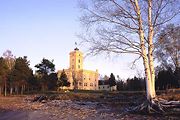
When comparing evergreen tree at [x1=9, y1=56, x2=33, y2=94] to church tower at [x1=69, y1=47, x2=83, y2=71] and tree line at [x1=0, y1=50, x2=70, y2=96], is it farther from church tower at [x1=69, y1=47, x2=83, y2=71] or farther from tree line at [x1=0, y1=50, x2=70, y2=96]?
church tower at [x1=69, y1=47, x2=83, y2=71]

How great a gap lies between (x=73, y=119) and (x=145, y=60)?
19.1 ft

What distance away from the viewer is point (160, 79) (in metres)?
77.9

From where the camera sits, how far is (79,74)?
474 feet

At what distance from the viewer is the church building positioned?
14225 cm

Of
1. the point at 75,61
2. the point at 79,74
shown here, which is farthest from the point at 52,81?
the point at 75,61

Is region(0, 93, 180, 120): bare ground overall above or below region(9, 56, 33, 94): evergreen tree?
below

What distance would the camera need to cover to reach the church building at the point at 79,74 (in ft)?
467

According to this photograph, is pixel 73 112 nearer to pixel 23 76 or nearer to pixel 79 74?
pixel 23 76

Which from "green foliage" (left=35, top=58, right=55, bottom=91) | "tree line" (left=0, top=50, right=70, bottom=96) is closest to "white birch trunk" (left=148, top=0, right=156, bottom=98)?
"tree line" (left=0, top=50, right=70, bottom=96)

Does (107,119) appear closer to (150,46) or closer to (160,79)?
(150,46)

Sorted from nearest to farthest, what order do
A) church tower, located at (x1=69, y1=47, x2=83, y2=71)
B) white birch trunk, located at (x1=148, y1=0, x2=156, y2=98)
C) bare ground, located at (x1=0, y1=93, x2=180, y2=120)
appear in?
1. bare ground, located at (x1=0, y1=93, x2=180, y2=120)
2. white birch trunk, located at (x1=148, y1=0, x2=156, y2=98)
3. church tower, located at (x1=69, y1=47, x2=83, y2=71)

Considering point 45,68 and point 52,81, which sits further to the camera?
point 45,68

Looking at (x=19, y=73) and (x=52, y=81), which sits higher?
(x=19, y=73)

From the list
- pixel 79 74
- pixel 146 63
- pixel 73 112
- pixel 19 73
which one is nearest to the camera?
pixel 146 63
